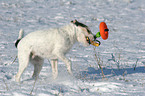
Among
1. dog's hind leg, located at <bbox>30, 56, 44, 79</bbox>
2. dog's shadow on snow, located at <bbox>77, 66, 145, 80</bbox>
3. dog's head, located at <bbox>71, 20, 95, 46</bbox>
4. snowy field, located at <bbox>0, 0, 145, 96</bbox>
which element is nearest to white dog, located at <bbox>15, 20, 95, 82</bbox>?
dog's head, located at <bbox>71, 20, 95, 46</bbox>

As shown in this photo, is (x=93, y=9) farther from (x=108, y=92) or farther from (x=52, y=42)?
(x=108, y=92)

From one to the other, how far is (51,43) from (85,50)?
8.58 ft

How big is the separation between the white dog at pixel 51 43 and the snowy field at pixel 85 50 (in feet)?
1.51

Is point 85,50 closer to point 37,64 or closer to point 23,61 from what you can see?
point 37,64

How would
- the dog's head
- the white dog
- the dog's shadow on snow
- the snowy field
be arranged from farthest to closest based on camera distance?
the dog's shadow on snow
the dog's head
the white dog
the snowy field

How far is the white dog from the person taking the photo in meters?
4.35

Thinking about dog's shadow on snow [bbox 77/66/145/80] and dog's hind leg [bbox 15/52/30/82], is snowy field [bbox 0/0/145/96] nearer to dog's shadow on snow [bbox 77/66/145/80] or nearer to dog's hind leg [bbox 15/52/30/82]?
dog's shadow on snow [bbox 77/66/145/80]

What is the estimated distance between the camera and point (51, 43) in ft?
14.4

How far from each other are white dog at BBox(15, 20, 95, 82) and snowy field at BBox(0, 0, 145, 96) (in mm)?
459

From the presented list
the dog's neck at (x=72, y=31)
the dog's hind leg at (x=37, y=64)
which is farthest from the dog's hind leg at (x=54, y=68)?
the dog's neck at (x=72, y=31)

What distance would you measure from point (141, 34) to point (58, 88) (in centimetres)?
595

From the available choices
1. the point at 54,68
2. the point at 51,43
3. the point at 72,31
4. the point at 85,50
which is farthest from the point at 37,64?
the point at 85,50

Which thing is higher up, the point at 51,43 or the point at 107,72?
the point at 51,43

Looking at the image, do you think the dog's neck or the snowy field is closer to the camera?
the snowy field
